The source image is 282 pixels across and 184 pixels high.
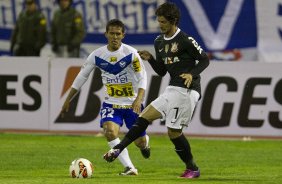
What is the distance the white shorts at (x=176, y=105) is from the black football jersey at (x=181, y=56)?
0.09 m

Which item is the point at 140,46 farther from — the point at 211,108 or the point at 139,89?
the point at 139,89

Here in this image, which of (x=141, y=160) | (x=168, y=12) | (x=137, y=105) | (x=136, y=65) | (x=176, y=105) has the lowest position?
(x=141, y=160)

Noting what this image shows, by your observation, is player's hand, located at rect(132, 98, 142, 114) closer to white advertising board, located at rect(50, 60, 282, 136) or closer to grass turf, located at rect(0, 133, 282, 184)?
grass turf, located at rect(0, 133, 282, 184)

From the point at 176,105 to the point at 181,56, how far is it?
2.06 feet

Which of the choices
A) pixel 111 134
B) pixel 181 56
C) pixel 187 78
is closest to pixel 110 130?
pixel 111 134

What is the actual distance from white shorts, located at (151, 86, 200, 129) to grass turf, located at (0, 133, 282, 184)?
74cm

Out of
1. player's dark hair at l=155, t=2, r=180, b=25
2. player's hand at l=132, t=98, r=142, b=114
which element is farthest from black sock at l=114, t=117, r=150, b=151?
player's dark hair at l=155, t=2, r=180, b=25

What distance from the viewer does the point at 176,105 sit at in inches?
513

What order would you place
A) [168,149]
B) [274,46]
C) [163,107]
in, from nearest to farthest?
[163,107] < [168,149] < [274,46]

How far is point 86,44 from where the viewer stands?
2448cm

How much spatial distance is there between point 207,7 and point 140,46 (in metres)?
1.84

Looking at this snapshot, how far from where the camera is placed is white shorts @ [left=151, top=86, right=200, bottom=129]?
42.8 feet

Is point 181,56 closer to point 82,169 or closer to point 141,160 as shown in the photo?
point 82,169

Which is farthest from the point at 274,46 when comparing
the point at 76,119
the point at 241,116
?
the point at 76,119
